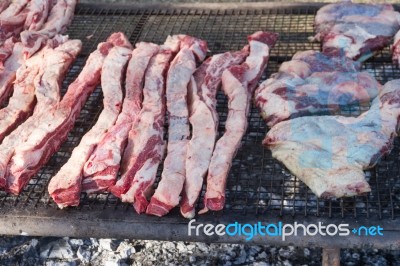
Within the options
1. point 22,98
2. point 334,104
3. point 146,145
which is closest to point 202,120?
point 146,145

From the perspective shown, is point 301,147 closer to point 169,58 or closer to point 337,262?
point 337,262

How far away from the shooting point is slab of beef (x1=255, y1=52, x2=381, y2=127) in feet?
11.5

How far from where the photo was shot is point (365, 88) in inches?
140

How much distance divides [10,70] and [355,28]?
102 inches

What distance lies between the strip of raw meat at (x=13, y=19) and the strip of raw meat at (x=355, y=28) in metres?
2.43

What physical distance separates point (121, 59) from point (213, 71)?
2.22 ft

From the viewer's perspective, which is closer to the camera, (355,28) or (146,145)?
(146,145)

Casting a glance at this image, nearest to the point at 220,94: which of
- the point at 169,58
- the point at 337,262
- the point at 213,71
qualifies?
the point at 213,71

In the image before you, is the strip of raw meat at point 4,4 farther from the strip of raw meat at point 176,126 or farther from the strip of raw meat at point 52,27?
the strip of raw meat at point 176,126

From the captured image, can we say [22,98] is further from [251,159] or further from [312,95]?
[312,95]

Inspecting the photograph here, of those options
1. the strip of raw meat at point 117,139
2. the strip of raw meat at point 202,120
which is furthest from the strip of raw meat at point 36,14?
the strip of raw meat at point 202,120

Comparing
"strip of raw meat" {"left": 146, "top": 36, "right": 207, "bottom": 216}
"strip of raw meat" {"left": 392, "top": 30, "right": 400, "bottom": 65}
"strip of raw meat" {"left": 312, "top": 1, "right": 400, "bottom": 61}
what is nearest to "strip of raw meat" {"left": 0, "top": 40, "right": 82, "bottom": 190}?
"strip of raw meat" {"left": 146, "top": 36, "right": 207, "bottom": 216}

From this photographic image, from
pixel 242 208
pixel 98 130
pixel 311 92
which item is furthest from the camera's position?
pixel 311 92

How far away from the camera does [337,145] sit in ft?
10.2
